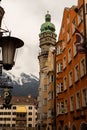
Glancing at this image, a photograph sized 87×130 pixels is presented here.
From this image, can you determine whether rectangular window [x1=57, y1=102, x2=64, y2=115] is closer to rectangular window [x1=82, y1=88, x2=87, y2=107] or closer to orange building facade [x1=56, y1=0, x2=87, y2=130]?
orange building facade [x1=56, y1=0, x2=87, y2=130]

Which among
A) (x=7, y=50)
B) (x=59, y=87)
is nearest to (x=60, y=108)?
(x=59, y=87)

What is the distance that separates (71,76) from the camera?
40500mm

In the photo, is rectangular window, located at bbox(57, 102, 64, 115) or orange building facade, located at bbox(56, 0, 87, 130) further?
rectangular window, located at bbox(57, 102, 64, 115)

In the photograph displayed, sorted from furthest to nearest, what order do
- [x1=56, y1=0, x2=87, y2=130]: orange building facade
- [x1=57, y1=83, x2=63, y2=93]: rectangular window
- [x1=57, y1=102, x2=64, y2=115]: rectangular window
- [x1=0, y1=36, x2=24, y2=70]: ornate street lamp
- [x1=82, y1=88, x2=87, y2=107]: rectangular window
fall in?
[x1=57, y1=83, x2=63, y2=93]: rectangular window, [x1=57, y1=102, x2=64, y2=115]: rectangular window, [x1=56, y1=0, x2=87, y2=130]: orange building facade, [x1=82, y1=88, x2=87, y2=107]: rectangular window, [x1=0, y1=36, x2=24, y2=70]: ornate street lamp

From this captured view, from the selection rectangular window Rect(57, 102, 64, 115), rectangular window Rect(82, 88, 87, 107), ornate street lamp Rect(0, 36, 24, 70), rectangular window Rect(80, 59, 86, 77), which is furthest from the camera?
rectangular window Rect(57, 102, 64, 115)

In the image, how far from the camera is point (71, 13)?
141ft

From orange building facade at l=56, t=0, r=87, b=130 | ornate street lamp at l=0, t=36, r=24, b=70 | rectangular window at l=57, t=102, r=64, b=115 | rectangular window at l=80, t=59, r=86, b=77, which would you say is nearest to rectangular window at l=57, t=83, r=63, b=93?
orange building facade at l=56, t=0, r=87, b=130

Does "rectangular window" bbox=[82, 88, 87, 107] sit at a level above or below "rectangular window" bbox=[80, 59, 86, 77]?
below

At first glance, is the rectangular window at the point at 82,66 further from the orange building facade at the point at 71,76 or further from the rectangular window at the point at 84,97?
the rectangular window at the point at 84,97

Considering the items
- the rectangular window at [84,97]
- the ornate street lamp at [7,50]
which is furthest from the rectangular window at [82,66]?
the ornate street lamp at [7,50]

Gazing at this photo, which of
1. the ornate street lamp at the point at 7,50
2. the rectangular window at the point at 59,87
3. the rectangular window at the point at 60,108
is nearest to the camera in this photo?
the ornate street lamp at the point at 7,50

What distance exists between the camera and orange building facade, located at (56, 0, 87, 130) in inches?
1340

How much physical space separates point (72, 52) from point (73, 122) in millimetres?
9174

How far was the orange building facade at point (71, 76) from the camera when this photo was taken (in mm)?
34031
